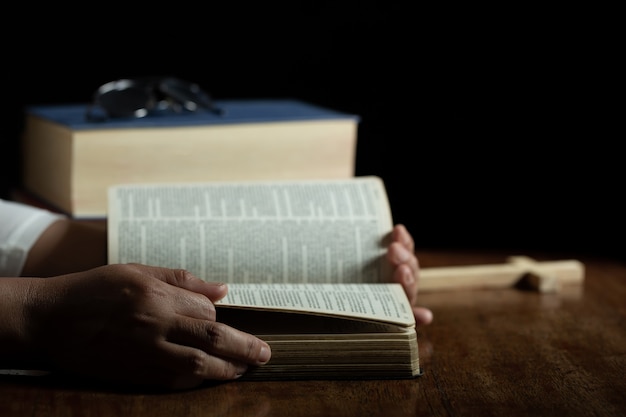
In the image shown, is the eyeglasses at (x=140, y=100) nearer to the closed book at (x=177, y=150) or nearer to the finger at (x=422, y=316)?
the closed book at (x=177, y=150)

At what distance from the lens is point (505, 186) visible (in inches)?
75.4

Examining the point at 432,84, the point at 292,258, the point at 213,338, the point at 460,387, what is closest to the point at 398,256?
the point at 292,258

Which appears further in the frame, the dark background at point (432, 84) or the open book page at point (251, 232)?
the dark background at point (432, 84)

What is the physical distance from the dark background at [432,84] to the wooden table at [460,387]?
56 centimetres

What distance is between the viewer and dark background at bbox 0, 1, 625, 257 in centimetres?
179

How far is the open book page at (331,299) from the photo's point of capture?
3.17 feet

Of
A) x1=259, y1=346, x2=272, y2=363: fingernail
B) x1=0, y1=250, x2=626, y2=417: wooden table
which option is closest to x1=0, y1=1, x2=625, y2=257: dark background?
x1=0, y1=250, x2=626, y2=417: wooden table

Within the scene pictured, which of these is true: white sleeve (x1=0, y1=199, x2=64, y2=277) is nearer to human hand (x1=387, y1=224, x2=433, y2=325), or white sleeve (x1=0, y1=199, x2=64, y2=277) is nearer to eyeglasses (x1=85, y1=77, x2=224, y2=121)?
eyeglasses (x1=85, y1=77, x2=224, y2=121)

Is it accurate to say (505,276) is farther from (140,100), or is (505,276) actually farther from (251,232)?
(140,100)

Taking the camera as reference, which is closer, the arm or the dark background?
the arm

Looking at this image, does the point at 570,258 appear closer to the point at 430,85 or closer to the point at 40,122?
the point at 430,85

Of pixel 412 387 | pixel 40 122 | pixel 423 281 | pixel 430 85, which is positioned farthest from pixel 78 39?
pixel 412 387

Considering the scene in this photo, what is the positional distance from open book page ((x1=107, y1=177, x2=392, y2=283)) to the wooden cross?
0.24m

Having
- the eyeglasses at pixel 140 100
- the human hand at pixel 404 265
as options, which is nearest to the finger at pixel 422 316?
the human hand at pixel 404 265
